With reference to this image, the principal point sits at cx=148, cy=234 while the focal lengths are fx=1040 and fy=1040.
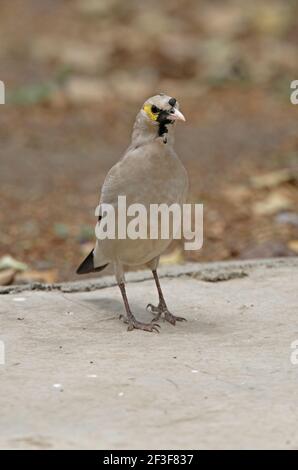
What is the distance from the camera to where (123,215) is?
4.80 meters

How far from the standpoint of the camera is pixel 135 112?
1216 cm

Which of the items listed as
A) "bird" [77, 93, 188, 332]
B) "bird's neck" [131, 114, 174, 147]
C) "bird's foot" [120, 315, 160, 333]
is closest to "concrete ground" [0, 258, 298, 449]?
"bird's foot" [120, 315, 160, 333]

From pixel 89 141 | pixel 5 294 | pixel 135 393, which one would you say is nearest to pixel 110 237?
pixel 5 294

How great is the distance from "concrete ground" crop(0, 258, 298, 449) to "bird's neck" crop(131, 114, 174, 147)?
2.89 feet

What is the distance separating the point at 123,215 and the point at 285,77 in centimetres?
944

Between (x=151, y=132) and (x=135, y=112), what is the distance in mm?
7396

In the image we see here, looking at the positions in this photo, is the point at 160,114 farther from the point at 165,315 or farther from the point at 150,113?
the point at 165,315

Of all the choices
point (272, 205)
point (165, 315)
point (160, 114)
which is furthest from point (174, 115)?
point (272, 205)

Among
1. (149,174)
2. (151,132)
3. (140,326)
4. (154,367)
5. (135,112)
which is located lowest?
(154,367)

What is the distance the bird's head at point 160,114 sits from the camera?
4738 mm

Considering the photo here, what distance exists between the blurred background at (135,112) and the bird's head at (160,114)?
2043 millimetres

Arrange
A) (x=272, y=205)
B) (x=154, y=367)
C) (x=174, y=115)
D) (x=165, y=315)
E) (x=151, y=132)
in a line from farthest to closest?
(x=272, y=205) → (x=165, y=315) → (x=151, y=132) → (x=174, y=115) → (x=154, y=367)
